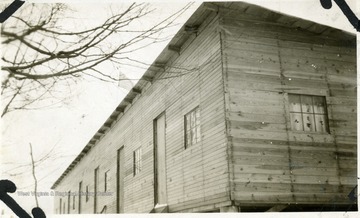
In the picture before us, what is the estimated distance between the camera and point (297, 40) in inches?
355

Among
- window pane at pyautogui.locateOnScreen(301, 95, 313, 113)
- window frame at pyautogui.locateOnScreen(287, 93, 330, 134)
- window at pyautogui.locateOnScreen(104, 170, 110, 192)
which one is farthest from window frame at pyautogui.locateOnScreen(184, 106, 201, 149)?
window at pyautogui.locateOnScreen(104, 170, 110, 192)

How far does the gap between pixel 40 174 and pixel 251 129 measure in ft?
14.2

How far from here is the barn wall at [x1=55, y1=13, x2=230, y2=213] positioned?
327 inches

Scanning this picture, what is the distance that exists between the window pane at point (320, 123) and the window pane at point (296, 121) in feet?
1.41

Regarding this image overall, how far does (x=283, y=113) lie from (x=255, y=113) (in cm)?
68

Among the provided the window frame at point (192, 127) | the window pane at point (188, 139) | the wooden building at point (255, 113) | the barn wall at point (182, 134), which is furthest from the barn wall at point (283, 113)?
the window pane at point (188, 139)

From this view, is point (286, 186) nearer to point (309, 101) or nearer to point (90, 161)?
point (309, 101)

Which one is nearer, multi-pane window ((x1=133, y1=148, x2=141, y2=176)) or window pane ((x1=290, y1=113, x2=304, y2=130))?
window pane ((x1=290, y1=113, x2=304, y2=130))

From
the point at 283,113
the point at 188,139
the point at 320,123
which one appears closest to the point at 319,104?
the point at 320,123

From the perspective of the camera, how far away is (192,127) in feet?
30.4

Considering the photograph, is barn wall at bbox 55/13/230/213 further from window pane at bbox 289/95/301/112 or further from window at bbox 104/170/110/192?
window pane at bbox 289/95/301/112

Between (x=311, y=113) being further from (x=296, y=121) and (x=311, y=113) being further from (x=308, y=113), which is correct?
(x=296, y=121)

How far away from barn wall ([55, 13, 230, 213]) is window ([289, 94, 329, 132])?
1713mm

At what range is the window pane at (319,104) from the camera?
892 cm
